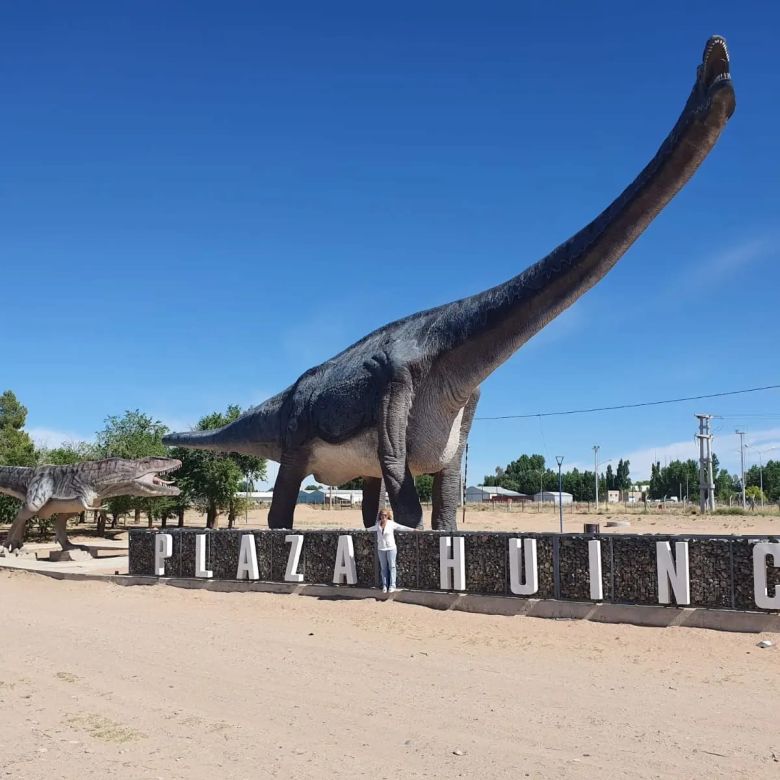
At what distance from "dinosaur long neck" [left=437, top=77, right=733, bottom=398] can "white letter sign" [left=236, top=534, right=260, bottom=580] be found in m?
3.86

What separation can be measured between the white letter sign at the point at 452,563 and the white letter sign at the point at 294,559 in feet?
7.81

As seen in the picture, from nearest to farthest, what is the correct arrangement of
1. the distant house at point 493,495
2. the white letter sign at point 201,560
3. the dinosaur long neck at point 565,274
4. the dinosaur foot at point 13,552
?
the dinosaur long neck at point 565,274, the white letter sign at point 201,560, the dinosaur foot at point 13,552, the distant house at point 493,495

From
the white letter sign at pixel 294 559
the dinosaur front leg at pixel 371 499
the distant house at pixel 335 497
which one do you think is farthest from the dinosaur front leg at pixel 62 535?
the distant house at pixel 335 497

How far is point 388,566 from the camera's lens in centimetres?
1054

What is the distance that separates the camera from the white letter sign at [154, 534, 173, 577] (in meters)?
13.2

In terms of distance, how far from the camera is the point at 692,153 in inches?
323


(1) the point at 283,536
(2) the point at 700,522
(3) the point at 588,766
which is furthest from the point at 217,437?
(2) the point at 700,522

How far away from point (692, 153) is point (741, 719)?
5397 millimetres

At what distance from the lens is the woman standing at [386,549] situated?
1041 centimetres

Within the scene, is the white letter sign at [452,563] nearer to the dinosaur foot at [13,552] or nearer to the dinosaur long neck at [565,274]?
the dinosaur long neck at [565,274]

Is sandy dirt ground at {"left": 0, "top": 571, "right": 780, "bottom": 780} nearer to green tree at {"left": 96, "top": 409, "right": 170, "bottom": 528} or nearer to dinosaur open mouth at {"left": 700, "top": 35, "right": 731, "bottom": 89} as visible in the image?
dinosaur open mouth at {"left": 700, "top": 35, "right": 731, "bottom": 89}

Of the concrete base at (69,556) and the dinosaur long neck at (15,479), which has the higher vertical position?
the dinosaur long neck at (15,479)

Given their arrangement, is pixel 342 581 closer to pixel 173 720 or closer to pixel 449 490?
pixel 449 490

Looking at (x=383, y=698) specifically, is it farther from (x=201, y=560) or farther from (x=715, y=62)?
(x=201, y=560)
